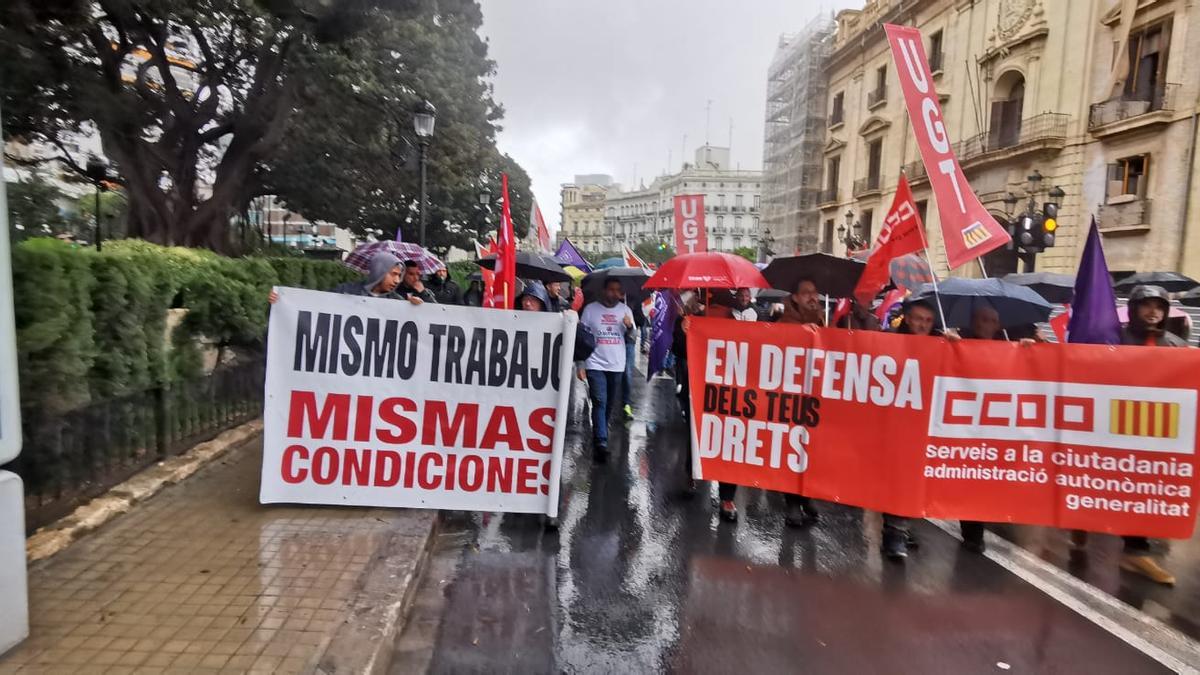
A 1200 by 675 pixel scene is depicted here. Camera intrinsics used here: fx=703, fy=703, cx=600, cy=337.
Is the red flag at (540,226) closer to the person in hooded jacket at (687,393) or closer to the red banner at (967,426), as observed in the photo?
the person in hooded jacket at (687,393)

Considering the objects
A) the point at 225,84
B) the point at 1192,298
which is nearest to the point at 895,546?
the point at 1192,298

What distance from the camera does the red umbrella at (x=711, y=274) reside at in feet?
19.4

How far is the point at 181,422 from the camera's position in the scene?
5734 millimetres

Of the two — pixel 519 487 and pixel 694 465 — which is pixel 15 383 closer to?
pixel 519 487

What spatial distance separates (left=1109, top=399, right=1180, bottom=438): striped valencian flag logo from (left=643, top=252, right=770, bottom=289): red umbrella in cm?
263

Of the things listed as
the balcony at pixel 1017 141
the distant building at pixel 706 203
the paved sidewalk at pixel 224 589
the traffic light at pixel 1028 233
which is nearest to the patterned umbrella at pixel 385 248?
the paved sidewalk at pixel 224 589

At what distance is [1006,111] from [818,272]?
98.8 ft

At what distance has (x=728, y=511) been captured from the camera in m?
5.57

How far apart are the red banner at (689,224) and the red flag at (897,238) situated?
5.17 m

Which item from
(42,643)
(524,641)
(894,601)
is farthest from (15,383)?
(894,601)

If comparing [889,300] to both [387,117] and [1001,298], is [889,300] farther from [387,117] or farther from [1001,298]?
[387,117]

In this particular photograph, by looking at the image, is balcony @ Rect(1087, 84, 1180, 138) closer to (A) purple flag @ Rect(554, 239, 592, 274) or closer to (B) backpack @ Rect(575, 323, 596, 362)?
(A) purple flag @ Rect(554, 239, 592, 274)

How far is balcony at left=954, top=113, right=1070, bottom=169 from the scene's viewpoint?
2633 centimetres

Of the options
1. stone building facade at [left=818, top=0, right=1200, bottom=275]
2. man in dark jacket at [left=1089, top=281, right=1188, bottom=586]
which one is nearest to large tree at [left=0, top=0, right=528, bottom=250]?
man in dark jacket at [left=1089, top=281, right=1188, bottom=586]
